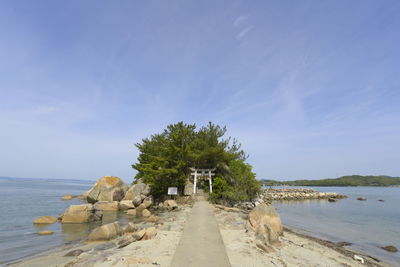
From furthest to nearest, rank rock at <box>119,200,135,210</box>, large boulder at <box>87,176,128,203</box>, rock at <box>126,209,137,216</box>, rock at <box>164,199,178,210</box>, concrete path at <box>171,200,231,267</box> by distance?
large boulder at <box>87,176,128,203</box>, rock at <box>119,200,135,210</box>, rock at <box>126,209,137,216</box>, rock at <box>164,199,178,210</box>, concrete path at <box>171,200,231,267</box>

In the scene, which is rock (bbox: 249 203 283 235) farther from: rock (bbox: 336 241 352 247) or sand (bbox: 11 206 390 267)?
rock (bbox: 336 241 352 247)

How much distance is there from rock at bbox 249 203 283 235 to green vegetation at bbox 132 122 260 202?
1115 centimetres

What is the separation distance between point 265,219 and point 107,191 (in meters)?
21.1

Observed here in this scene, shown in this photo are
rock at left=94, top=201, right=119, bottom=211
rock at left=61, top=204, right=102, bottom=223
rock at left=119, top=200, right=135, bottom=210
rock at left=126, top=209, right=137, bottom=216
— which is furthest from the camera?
rock at left=94, top=201, right=119, bottom=211

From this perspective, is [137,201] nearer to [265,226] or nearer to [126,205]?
[126,205]

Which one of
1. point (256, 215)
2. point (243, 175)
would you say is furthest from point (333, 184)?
point (256, 215)

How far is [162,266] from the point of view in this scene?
621 cm

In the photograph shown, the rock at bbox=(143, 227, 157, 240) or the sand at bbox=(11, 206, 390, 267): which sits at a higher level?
the rock at bbox=(143, 227, 157, 240)

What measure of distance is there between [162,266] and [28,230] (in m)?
13.5

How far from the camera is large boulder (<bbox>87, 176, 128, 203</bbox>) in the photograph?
26609mm

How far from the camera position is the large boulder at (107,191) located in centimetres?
2661

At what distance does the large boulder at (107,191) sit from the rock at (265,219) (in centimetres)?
2004

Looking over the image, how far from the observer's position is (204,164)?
82.7 ft

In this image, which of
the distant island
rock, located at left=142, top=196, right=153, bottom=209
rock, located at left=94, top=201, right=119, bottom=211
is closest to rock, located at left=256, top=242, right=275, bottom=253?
rock, located at left=142, top=196, right=153, bottom=209
